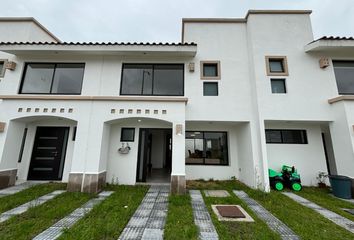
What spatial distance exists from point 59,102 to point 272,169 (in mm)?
9217

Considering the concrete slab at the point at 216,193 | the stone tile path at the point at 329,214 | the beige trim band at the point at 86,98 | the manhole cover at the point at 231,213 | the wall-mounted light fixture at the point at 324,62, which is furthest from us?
the wall-mounted light fixture at the point at 324,62

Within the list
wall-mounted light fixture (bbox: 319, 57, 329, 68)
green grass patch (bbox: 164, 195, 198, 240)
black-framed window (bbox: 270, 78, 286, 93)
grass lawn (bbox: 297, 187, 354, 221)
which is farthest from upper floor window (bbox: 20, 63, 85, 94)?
wall-mounted light fixture (bbox: 319, 57, 329, 68)

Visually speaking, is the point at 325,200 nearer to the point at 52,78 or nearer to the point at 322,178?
the point at 322,178

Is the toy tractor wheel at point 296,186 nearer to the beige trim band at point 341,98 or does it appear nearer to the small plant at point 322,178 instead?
the small plant at point 322,178

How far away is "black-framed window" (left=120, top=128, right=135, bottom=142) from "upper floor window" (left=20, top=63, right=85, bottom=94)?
258cm

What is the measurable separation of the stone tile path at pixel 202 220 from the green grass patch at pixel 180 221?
0.38 ft

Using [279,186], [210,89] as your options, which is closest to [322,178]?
[279,186]

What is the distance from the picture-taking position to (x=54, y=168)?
6.34 metres

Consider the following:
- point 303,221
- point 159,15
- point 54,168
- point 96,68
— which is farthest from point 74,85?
point 159,15

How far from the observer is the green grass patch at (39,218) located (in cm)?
265

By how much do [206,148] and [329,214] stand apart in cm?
438

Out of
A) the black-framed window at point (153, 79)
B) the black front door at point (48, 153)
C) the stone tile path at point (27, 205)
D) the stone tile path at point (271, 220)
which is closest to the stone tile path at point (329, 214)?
the stone tile path at point (271, 220)

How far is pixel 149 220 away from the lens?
3.28 meters

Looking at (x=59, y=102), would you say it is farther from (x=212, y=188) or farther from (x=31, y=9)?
(x=31, y=9)
